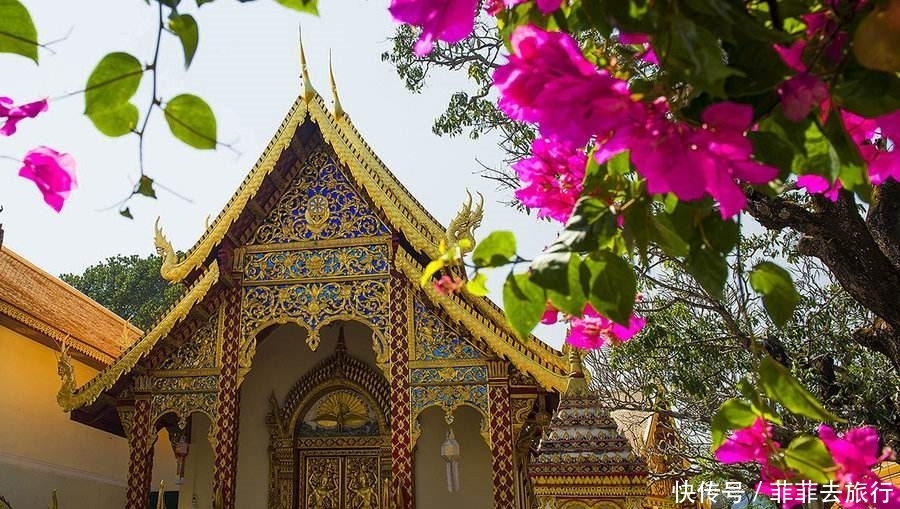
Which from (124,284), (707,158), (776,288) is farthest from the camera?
(124,284)

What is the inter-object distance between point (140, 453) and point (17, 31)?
251 inches

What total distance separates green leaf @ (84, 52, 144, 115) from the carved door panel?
7.24m

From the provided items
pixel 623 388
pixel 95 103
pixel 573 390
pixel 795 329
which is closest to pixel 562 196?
Answer: pixel 95 103

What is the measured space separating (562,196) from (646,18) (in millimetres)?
498

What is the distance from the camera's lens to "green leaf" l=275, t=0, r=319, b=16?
3.14 feet

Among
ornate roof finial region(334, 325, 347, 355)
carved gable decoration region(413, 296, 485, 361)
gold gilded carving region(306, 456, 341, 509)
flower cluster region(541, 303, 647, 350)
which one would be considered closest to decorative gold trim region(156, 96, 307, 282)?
ornate roof finial region(334, 325, 347, 355)

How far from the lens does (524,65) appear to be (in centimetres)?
83

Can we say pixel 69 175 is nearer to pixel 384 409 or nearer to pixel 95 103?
pixel 95 103

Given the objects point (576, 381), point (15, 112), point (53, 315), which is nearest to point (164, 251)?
point (53, 315)

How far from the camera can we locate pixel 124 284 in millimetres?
22266

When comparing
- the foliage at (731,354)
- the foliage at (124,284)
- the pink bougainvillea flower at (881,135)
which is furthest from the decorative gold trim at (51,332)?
the foliage at (124,284)

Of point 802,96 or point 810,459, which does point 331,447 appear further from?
point 802,96

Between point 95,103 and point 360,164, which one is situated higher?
point 360,164

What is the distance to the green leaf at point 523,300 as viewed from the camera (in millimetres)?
921
